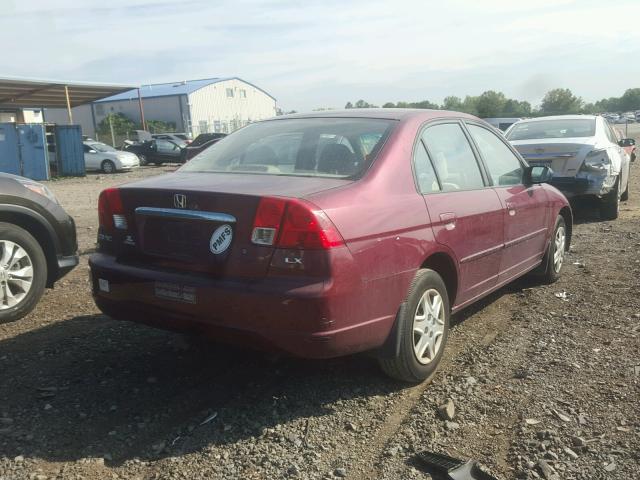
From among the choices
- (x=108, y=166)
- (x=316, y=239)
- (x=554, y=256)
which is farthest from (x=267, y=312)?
(x=108, y=166)

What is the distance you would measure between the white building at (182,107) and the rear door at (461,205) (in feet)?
174

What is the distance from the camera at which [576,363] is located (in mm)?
4066

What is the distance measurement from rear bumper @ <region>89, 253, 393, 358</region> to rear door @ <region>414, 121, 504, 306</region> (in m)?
0.87

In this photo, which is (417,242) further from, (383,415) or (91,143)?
(91,143)

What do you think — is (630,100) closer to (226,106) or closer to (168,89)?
(226,106)

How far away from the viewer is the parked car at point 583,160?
901cm

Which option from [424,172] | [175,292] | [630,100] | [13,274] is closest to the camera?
[175,292]

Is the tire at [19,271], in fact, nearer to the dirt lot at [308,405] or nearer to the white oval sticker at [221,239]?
the dirt lot at [308,405]

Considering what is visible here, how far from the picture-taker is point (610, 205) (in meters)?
9.62

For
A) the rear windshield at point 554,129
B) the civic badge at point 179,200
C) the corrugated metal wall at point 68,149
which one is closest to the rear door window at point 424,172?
the civic badge at point 179,200

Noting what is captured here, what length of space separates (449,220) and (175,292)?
5.71 ft

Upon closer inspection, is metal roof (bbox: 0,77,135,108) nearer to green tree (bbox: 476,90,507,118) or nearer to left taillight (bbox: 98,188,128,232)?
left taillight (bbox: 98,188,128,232)

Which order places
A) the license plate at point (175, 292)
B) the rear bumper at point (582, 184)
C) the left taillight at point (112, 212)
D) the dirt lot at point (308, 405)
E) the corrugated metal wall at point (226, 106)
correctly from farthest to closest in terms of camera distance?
the corrugated metal wall at point (226, 106), the rear bumper at point (582, 184), the left taillight at point (112, 212), the license plate at point (175, 292), the dirt lot at point (308, 405)

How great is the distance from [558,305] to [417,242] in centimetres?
239
